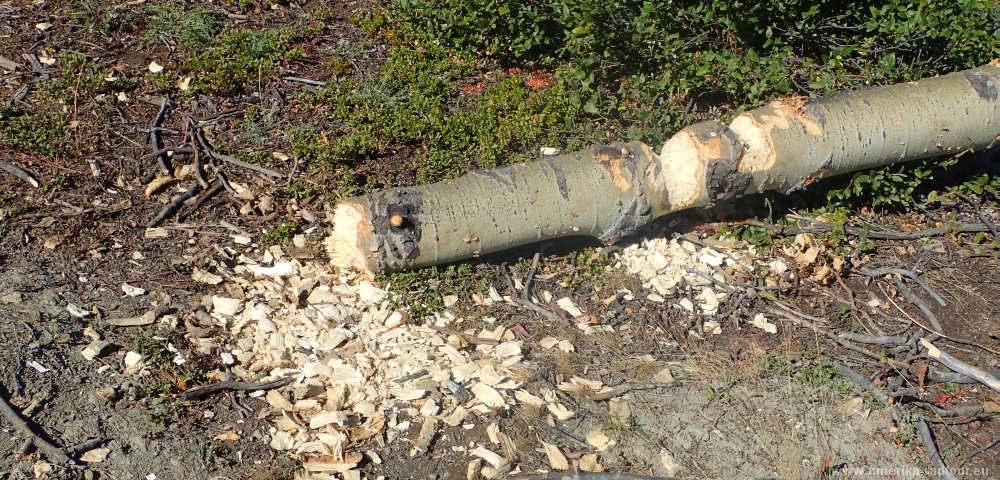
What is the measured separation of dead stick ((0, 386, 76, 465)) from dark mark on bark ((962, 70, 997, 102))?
515cm

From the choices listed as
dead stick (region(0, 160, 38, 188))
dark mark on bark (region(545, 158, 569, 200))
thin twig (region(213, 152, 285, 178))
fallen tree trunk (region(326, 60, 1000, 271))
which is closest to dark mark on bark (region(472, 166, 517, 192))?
fallen tree trunk (region(326, 60, 1000, 271))

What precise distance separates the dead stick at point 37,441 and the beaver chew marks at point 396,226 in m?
1.64

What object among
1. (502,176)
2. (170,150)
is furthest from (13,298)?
(502,176)

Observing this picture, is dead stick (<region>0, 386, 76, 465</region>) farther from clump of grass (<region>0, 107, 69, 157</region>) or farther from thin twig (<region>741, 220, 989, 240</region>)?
thin twig (<region>741, 220, 989, 240</region>)

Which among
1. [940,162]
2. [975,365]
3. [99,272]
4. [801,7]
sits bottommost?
[99,272]

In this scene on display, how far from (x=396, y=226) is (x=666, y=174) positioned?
5.11ft

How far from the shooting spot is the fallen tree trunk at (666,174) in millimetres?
4172

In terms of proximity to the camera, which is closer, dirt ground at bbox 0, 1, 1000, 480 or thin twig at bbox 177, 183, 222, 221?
dirt ground at bbox 0, 1, 1000, 480

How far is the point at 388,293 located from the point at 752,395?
6.20ft

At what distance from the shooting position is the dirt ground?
11.2 ft

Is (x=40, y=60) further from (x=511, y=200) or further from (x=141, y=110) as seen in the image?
(x=511, y=200)

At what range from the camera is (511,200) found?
14.1ft

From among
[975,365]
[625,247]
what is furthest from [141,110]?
[975,365]

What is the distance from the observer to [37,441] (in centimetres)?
319
